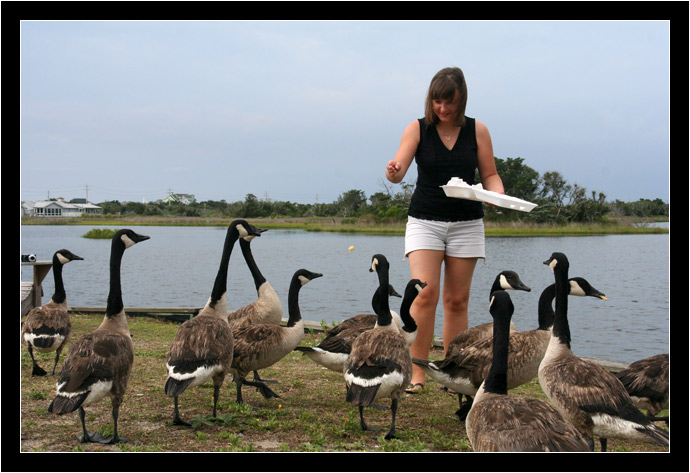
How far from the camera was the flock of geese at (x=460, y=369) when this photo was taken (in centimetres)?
364

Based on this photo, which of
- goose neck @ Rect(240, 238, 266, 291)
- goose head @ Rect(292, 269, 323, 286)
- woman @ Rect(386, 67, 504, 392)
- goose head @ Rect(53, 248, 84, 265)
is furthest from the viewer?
goose head @ Rect(53, 248, 84, 265)

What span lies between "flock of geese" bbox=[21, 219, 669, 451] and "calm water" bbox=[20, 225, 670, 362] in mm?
1394

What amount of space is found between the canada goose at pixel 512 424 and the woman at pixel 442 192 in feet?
5.12

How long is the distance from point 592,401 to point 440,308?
9785mm

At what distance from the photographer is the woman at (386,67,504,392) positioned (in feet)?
17.4

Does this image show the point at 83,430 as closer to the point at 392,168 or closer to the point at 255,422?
the point at 255,422

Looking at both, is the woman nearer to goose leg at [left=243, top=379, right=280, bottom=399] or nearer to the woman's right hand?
the woman's right hand

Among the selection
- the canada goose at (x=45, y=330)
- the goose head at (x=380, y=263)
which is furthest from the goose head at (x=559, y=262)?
the canada goose at (x=45, y=330)

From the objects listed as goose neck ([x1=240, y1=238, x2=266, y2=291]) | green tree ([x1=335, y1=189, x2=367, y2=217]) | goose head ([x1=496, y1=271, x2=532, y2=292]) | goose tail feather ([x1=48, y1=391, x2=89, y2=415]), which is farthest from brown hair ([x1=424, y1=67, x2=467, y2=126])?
green tree ([x1=335, y1=189, x2=367, y2=217])

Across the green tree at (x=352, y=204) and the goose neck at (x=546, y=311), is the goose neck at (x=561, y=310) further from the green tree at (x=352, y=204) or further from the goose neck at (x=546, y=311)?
the green tree at (x=352, y=204)

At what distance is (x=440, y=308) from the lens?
13.8m

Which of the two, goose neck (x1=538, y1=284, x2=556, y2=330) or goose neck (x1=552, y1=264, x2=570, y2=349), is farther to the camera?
goose neck (x1=538, y1=284, x2=556, y2=330)

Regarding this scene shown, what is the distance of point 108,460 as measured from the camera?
10.5 feet

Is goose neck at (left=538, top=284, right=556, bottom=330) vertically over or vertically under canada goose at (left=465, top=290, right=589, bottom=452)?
over
